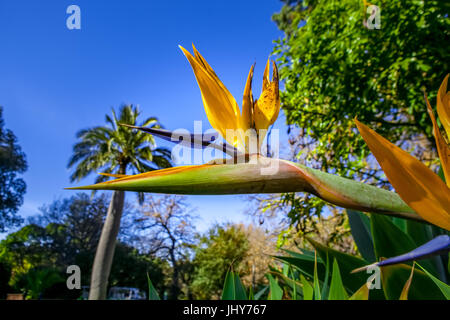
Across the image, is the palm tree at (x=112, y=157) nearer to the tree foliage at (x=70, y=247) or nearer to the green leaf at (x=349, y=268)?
the tree foliage at (x=70, y=247)

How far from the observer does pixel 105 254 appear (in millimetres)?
10023

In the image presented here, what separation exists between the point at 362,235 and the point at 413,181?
0.82m

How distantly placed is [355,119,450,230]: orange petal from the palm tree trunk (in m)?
11.0

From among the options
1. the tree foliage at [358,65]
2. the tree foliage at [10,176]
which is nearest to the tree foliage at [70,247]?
the tree foliage at [10,176]

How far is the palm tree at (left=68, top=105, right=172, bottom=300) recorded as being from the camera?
10.2 meters

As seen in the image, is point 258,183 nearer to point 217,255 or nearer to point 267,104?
point 267,104

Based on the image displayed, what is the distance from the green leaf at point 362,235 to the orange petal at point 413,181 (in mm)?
772

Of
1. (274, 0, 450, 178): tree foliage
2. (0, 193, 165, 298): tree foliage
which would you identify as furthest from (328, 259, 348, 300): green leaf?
(0, 193, 165, 298): tree foliage

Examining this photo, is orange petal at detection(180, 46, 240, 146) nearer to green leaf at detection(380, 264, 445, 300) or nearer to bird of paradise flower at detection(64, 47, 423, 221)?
bird of paradise flower at detection(64, 47, 423, 221)

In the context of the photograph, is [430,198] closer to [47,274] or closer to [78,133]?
[78,133]

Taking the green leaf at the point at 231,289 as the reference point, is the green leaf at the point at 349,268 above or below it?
above

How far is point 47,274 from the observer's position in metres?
13.1

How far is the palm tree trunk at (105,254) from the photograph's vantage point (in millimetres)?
9719

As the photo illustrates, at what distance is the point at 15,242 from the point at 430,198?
897 inches
